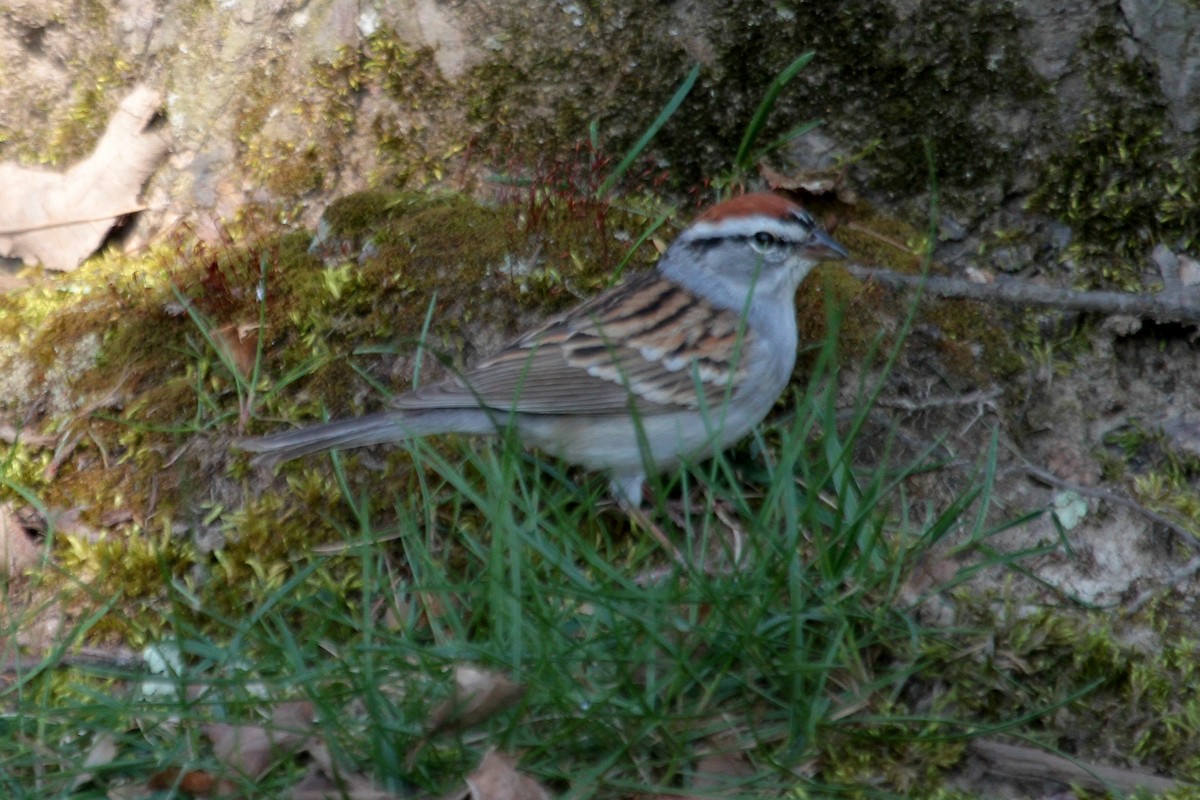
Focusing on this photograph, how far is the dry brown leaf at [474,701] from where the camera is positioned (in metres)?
3.33

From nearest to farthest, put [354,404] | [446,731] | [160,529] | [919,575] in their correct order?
[446,731]
[919,575]
[160,529]
[354,404]

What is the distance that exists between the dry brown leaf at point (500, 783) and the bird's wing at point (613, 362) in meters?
1.45

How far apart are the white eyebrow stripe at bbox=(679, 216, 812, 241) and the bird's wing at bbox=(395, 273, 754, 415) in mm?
318

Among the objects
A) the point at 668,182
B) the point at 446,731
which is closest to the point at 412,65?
the point at 668,182

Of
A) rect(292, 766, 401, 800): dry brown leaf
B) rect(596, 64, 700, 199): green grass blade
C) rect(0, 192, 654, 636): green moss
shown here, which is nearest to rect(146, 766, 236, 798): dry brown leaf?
rect(292, 766, 401, 800): dry brown leaf

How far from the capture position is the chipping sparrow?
4.46m

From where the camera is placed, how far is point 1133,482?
4770mm

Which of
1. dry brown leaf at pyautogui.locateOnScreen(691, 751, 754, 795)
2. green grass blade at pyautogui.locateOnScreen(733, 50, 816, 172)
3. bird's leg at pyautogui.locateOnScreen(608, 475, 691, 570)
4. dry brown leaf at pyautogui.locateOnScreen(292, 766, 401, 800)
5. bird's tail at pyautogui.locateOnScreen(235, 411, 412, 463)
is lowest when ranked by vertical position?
dry brown leaf at pyautogui.locateOnScreen(691, 751, 754, 795)

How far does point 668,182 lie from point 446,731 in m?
2.95

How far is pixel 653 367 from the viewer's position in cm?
477

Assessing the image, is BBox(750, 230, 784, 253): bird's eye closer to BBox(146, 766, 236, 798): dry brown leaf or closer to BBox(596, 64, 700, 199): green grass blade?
BBox(596, 64, 700, 199): green grass blade

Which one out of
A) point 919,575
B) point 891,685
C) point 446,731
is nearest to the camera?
point 446,731

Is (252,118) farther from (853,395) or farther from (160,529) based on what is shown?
(853,395)

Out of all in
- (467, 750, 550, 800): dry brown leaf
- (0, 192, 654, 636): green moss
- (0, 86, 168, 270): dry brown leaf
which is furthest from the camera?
(0, 86, 168, 270): dry brown leaf
